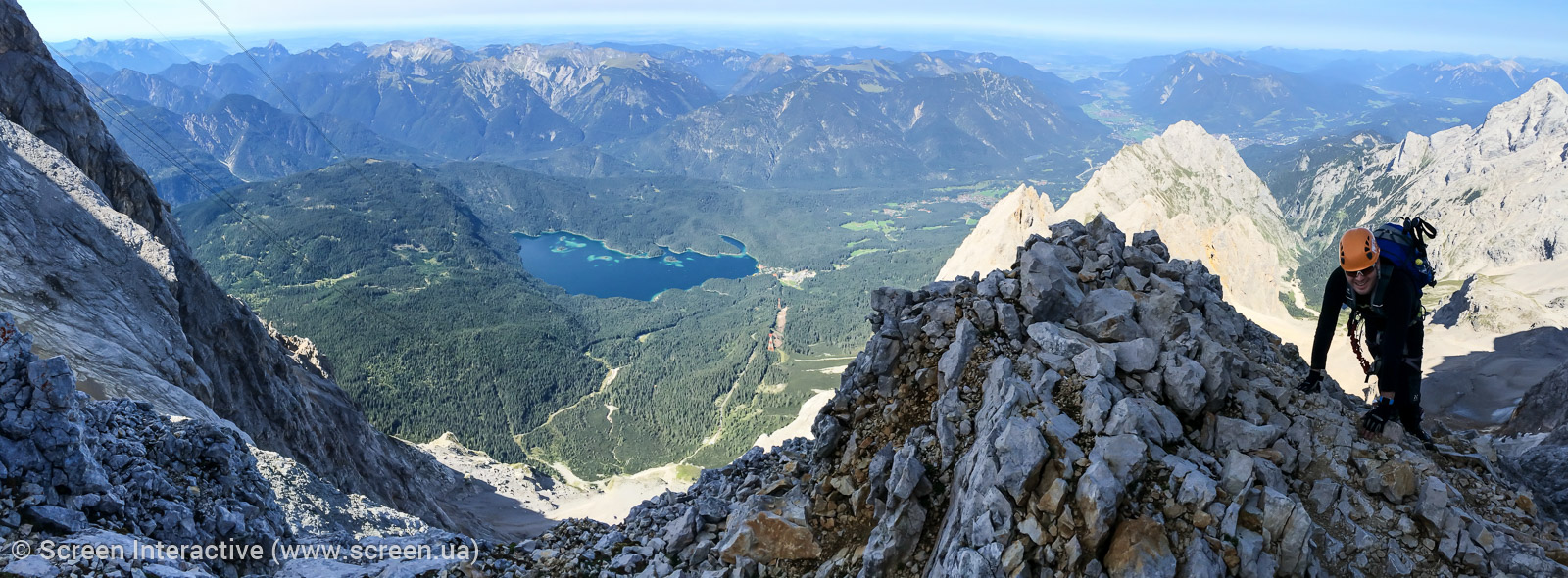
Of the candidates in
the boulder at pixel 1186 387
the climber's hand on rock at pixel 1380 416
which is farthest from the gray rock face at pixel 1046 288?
the climber's hand on rock at pixel 1380 416

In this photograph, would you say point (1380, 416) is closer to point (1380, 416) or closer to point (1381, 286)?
point (1380, 416)

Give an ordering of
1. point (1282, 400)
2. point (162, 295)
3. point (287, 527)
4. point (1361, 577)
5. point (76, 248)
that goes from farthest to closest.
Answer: point (162, 295) < point (76, 248) < point (287, 527) < point (1282, 400) < point (1361, 577)

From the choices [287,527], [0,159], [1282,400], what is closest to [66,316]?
[0,159]

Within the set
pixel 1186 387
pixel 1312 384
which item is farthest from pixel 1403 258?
pixel 1186 387

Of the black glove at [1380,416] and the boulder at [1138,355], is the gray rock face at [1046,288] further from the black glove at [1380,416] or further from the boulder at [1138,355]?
the black glove at [1380,416]

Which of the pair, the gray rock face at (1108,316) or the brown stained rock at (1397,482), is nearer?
the brown stained rock at (1397,482)

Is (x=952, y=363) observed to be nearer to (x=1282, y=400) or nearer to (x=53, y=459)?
(x=1282, y=400)
